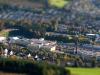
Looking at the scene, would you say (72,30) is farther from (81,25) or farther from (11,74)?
(11,74)

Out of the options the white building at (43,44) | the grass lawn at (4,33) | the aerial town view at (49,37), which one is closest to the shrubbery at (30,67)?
the aerial town view at (49,37)

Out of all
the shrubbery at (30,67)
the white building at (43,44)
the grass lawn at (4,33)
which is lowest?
the shrubbery at (30,67)

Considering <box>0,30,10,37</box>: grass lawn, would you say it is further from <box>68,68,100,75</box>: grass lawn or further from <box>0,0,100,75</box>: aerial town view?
<box>68,68,100,75</box>: grass lawn

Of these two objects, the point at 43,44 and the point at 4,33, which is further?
the point at 4,33

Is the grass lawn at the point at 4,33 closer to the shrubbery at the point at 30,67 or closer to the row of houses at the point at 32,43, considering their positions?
the row of houses at the point at 32,43

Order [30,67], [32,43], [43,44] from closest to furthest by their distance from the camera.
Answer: [30,67], [43,44], [32,43]

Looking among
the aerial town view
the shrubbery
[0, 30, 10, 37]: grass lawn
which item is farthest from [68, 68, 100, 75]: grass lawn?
[0, 30, 10, 37]: grass lawn

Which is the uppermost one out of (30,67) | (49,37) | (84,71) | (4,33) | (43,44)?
(4,33)

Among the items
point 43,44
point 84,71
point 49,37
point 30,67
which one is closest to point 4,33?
point 49,37

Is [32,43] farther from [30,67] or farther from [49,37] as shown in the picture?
[30,67]
